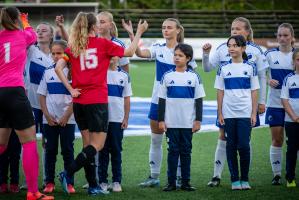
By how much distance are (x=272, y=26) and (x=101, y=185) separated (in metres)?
34.1

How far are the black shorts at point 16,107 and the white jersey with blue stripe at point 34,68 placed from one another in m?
1.39

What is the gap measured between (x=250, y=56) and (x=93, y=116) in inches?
91.1

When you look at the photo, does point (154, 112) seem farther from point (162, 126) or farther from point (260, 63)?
point (260, 63)

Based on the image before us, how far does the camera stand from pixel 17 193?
27.5 ft

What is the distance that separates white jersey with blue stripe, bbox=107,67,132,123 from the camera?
8.58 meters

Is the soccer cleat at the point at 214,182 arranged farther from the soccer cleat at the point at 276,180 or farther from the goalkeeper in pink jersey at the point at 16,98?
the goalkeeper in pink jersey at the point at 16,98

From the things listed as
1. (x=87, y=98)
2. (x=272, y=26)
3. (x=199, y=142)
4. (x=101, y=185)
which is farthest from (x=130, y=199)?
(x=272, y=26)

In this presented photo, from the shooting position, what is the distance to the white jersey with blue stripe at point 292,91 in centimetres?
887

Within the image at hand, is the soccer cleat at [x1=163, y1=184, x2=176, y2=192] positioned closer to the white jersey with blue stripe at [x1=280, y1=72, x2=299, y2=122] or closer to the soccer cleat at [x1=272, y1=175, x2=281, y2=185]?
the soccer cleat at [x1=272, y1=175, x2=281, y2=185]

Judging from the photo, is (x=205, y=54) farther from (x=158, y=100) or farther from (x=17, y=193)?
(x=17, y=193)

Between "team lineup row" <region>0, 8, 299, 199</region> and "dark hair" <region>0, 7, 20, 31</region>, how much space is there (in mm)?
11

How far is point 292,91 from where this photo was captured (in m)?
8.89

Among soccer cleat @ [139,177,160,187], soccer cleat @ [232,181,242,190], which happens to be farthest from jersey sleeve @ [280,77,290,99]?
soccer cleat @ [139,177,160,187]

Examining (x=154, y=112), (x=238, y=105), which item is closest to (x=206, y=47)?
(x=238, y=105)
